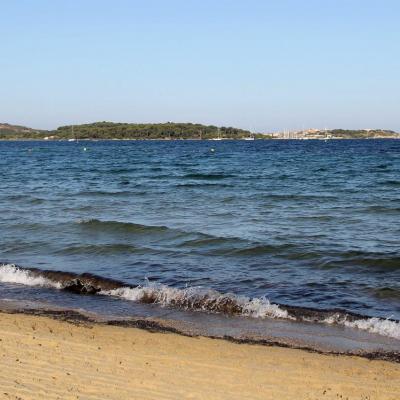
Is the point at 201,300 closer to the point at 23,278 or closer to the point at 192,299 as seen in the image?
the point at 192,299

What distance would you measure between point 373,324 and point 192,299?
2903 millimetres

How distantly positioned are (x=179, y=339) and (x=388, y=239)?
844cm

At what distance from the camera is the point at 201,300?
382 inches

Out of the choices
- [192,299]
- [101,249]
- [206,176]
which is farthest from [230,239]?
[206,176]

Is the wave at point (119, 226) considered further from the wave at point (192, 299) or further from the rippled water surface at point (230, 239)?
the wave at point (192, 299)

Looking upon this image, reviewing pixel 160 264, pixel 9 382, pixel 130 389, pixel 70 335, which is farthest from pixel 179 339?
pixel 160 264

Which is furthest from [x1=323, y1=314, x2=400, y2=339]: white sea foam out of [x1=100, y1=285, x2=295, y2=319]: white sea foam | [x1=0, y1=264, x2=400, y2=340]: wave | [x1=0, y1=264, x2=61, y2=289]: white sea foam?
[x1=0, y1=264, x2=61, y2=289]: white sea foam

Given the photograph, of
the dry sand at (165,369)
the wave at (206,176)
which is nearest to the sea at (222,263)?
the dry sand at (165,369)

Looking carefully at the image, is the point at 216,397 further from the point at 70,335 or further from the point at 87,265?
the point at 87,265

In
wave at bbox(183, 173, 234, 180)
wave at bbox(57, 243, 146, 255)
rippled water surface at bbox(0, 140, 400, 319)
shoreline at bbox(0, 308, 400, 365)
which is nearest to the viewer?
shoreline at bbox(0, 308, 400, 365)

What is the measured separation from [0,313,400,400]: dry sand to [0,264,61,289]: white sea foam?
3.25 m

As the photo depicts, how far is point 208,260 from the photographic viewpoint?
12844 millimetres

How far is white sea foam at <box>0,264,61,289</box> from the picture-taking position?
11107 mm

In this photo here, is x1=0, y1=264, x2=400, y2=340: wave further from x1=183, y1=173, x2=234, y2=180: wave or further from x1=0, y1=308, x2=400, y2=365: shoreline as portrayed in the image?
x1=183, y1=173, x2=234, y2=180: wave
